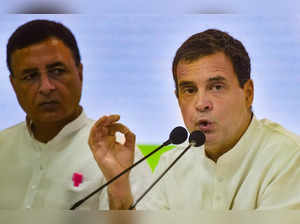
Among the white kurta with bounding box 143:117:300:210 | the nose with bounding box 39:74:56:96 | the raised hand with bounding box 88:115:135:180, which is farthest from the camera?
the nose with bounding box 39:74:56:96

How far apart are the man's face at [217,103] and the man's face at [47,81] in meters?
0.67

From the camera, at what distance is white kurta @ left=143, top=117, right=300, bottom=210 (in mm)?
2666

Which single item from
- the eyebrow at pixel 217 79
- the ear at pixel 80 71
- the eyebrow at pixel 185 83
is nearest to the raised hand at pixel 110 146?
the ear at pixel 80 71

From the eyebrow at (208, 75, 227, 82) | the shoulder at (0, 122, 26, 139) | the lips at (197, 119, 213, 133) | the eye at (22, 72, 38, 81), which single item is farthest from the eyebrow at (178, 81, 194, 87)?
the shoulder at (0, 122, 26, 139)

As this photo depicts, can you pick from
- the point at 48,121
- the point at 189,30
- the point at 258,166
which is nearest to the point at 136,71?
the point at 189,30

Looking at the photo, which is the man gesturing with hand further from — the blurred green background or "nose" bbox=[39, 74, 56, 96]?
"nose" bbox=[39, 74, 56, 96]

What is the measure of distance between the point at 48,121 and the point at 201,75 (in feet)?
2.99

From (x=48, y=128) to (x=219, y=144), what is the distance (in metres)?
0.98

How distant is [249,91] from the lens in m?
2.85

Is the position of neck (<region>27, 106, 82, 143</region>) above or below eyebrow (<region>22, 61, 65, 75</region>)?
below

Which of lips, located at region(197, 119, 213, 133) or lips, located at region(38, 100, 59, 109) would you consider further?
lips, located at region(38, 100, 59, 109)

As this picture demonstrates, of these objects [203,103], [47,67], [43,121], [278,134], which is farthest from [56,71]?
[278,134]

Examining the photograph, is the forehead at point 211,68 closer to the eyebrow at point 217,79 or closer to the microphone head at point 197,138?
the eyebrow at point 217,79

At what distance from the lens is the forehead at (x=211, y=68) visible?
2805 millimetres
